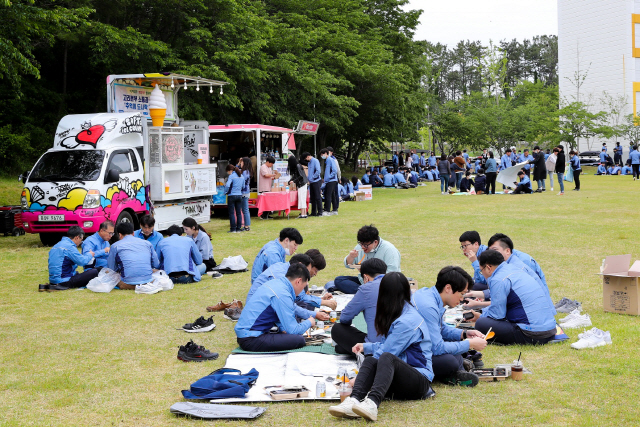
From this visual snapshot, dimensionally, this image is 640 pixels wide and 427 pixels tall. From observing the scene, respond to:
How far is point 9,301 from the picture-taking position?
31.0ft

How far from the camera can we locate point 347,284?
9547 millimetres

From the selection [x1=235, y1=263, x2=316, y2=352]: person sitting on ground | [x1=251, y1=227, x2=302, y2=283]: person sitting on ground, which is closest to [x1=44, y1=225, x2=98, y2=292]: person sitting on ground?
[x1=251, y1=227, x2=302, y2=283]: person sitting on ground

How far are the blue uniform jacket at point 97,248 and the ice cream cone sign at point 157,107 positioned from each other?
6.61 metres

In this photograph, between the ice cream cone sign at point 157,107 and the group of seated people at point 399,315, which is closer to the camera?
the group of seated people at point 399,315

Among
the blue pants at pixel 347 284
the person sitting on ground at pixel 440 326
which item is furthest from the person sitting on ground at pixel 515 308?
the blue pants at pixel 347 284

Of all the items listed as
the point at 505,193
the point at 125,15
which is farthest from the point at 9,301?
the point at 505,193

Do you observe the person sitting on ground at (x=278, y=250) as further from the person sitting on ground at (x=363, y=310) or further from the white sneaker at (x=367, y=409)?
the white sneaker at (x=367, y=409)

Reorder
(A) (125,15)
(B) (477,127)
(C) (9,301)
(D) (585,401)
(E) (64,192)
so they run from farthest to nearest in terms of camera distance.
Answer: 1. (B) (477,127)
2. (A) (125,15)
3. (E) (64,192)
4. (C) (9,301)
5. (D) (585,401)

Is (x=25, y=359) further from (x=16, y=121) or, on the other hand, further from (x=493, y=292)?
(x=16, y=121)

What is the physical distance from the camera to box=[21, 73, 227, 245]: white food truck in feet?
46.6

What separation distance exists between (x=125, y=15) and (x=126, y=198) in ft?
40.3

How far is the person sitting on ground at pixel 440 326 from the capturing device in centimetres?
552

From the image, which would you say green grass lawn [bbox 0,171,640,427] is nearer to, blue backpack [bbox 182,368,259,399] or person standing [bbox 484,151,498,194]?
blue backpack [bbox 182,368,259,399]

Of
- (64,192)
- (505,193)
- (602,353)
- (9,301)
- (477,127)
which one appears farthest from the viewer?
(477,127)
